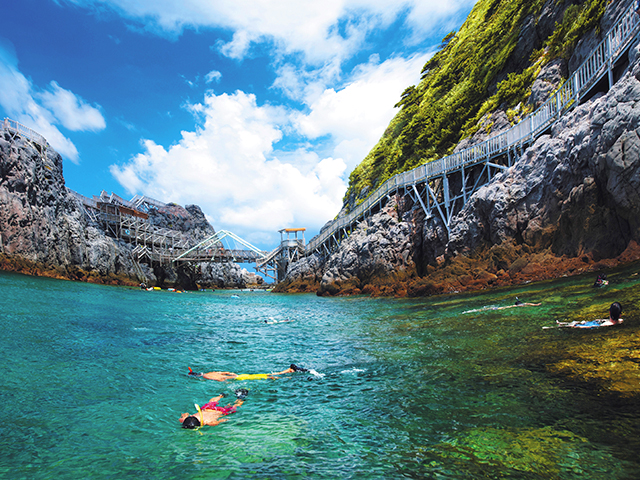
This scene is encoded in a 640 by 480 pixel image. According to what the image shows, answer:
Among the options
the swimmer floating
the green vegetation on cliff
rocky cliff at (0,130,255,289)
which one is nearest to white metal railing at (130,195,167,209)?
rocky cliff at (0,130,255,289)

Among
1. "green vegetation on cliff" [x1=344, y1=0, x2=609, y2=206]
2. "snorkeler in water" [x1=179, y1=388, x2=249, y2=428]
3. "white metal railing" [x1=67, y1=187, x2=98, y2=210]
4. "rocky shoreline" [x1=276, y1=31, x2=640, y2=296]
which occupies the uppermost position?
"green vegetation on cliff" [x1=344, y1=0, x2=609, y2=206]

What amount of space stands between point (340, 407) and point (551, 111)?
21896mm

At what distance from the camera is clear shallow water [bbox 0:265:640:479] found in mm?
4094

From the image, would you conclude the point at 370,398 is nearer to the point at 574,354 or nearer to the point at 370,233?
Answer: the point at 574,354

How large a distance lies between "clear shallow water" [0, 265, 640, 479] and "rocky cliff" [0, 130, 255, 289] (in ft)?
88.7

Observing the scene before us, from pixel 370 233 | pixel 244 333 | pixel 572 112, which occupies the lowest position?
pixel 244 333

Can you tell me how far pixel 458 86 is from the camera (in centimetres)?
3988

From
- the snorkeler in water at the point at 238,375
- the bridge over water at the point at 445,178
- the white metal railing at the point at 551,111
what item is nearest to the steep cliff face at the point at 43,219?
the bridge over water at the point at 445,178

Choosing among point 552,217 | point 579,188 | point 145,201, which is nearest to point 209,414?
point 579,188

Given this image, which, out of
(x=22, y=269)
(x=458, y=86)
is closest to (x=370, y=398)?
(x=22, y=269)

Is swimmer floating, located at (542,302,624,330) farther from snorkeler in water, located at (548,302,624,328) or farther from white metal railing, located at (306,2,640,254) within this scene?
white metal railing, located at (306,2,640,254)

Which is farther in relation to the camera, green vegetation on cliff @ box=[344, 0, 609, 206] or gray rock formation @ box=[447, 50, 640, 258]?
green vegetation on cliff @ box=[344, 0, 609, 206]

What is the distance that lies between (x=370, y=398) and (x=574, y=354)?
166 inches

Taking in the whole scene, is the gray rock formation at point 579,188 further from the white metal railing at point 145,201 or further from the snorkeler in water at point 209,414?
the white metal railing at point 145,201
